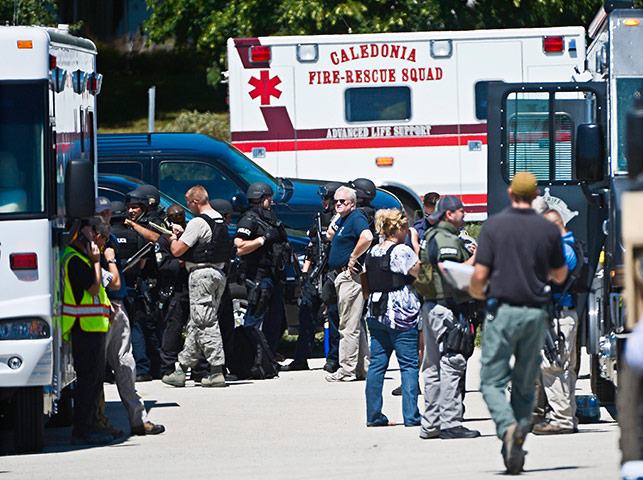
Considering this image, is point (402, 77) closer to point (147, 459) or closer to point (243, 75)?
point (243, 75)

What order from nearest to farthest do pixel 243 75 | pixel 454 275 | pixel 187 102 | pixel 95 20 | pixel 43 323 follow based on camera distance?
pixel 454 275, pixel 43 323, pixel 243 75, pixel 187 102, pixel 95 20

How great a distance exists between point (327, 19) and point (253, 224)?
12.2 meters

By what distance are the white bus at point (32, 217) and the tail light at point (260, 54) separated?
8.61 metres

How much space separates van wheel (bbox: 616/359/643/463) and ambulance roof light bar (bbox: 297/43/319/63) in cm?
1186

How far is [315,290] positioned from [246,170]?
103 inches

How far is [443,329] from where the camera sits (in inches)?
351

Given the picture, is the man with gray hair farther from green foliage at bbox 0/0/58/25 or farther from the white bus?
green foliage at bbox 0/0/58/25

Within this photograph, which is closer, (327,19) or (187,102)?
(327,19)

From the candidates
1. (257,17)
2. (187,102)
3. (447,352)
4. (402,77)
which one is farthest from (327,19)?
(447,352)

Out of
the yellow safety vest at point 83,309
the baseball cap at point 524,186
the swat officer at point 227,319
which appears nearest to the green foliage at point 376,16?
the swat officer at point 227,319

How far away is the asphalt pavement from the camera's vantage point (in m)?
7.92

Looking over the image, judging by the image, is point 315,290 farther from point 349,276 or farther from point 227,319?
point 227,319

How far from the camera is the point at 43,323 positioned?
8398 mm

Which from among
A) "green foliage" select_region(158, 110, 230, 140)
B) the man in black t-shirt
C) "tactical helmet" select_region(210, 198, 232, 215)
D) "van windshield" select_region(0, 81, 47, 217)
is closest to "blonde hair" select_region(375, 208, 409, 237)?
the man in black t-shirt
